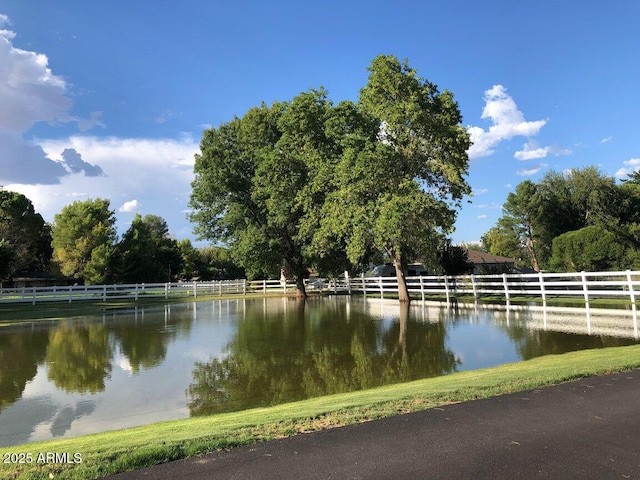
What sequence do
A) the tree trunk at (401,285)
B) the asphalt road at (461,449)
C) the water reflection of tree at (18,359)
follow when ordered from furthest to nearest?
the tree trunk at (401,285)
the water reflection of tree at (18,359)
the asphalt road at (461,449)

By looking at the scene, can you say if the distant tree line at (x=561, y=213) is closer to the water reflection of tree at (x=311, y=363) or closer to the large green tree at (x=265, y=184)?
the large green tree at (x=265, y=184)

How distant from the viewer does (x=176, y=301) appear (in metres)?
34.8

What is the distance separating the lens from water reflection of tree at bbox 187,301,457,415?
7.57 m

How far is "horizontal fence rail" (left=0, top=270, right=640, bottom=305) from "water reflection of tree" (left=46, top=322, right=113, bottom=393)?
55.4ft

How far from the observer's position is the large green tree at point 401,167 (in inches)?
864

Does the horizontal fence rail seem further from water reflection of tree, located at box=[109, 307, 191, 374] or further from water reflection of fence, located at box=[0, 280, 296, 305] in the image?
water reflection of tree, located at box=[109, 307, 191, 374]

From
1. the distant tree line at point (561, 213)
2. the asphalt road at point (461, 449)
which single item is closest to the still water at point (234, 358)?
the asphalt road at point (461, 449)

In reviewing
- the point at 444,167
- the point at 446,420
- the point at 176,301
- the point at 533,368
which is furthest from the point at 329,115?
the point at 446,420

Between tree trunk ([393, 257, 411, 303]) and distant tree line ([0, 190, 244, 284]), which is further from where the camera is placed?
distant tree line ([0, 190, 244, 284])

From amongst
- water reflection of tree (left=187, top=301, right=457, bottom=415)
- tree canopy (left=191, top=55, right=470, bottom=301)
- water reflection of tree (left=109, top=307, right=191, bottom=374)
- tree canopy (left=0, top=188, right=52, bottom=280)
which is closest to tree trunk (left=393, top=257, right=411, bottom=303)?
tree canopy (left=191, top=55, right=470, bottom=301)

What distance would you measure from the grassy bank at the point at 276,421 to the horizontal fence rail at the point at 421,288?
12.4 metres

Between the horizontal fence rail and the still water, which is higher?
the horizontal fence rail

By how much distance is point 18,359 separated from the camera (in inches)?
442

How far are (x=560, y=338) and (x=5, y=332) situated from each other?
18.9 meters
